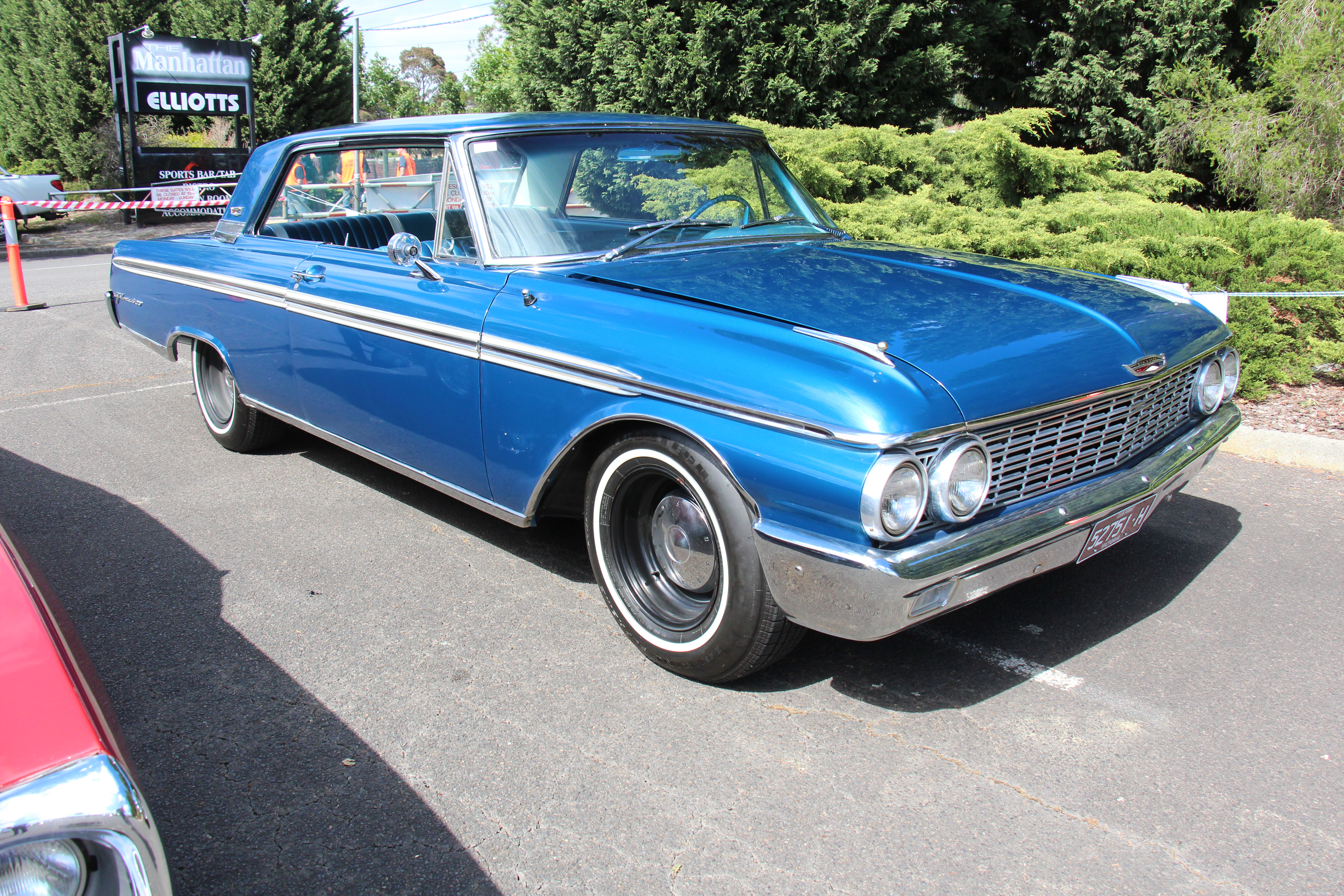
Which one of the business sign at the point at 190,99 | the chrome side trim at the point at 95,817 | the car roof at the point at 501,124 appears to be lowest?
the chrome side trim at the point at 95,817

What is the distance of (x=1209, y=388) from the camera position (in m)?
3.44

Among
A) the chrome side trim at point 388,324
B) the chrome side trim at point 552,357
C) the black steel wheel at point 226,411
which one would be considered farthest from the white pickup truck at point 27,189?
the chrome side trim at point 552,357

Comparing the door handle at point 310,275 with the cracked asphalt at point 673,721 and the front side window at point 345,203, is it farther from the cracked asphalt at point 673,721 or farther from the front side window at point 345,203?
the cracked asphalt at point 673,721

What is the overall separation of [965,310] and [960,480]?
68 centimetres

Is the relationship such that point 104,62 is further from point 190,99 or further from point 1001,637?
point 1001,637

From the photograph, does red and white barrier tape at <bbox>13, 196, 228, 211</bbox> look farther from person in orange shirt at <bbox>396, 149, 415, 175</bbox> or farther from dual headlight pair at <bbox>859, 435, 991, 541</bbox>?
dual headlight pair at <bbox>859, 435, 991, 541</bbox>

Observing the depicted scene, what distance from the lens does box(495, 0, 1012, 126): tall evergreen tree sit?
11617 mm

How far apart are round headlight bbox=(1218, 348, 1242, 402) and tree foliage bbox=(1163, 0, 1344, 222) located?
4.99 metres

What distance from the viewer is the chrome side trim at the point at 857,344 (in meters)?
2.46

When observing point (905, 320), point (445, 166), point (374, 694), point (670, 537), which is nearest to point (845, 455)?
point (905, 320)

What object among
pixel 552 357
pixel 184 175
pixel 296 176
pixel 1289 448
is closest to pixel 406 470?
pixel 552 357

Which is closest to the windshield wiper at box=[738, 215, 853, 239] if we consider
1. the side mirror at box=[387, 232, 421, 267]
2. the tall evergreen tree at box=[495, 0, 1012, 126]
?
the side mirror at box=[387, 232, 421, 267]

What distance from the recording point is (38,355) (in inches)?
300

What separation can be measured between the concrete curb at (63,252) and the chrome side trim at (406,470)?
13.4 m
